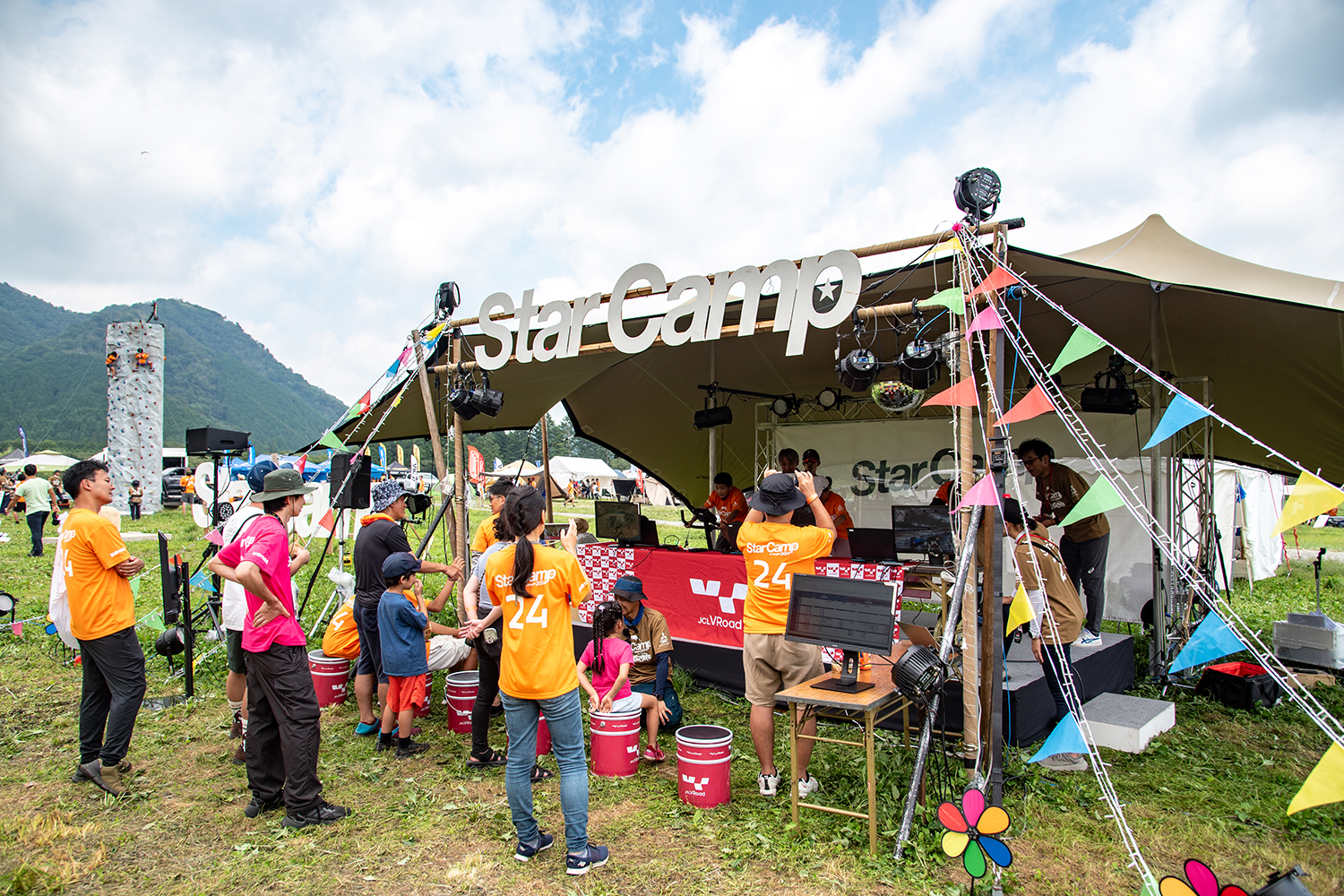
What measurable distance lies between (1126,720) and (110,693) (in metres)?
5.84

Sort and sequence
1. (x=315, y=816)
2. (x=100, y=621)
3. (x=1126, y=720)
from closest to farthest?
(x=315, y=816)
(x=100, y=621)
(x=1126, y=720)

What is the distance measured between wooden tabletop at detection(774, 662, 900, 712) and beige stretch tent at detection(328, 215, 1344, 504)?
86.6 inches

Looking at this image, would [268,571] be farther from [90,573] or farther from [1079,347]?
[1079,347]

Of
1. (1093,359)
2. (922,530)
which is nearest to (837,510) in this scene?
(922,530)

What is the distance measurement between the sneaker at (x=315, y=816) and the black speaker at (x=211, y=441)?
3.67 metres

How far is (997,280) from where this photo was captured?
12.0 ft

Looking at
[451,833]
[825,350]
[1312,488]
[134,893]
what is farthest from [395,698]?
[825,350]

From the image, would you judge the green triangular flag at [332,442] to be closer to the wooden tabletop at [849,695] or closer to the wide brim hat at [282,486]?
the wide brim hat at [282,486]

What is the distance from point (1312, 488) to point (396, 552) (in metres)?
4.35

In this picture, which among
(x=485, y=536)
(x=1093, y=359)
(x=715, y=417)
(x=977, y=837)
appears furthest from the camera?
(x=715, y=417)

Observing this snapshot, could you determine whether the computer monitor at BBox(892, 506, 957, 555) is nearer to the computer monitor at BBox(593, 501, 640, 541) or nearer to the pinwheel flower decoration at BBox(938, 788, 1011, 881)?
the computer monitor at BBox(593, 501, 640, 541)

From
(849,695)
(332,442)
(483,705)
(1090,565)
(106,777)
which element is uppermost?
(332,442)

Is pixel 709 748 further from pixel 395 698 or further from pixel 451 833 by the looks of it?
pixel 395 698

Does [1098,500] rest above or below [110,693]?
above
